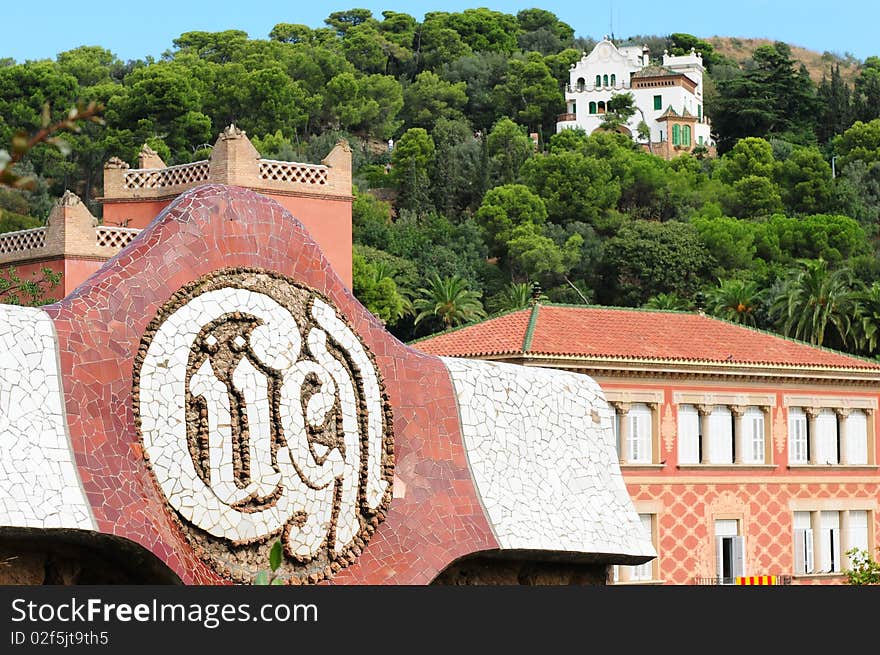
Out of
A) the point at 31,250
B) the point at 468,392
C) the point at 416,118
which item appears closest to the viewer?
the point at 468,392

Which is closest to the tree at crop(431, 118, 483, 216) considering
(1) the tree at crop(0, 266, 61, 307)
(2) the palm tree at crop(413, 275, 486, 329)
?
(2) the palm tree at crop(413, 275, 486, 329)

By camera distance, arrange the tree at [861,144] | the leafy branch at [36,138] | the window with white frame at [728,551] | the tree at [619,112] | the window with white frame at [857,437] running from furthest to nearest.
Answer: the tree at [619,112]
the tree at [861,144]
the window with white frame at [857,437]
the window with white frame at [728,551]
the leafy branch at [36,138]

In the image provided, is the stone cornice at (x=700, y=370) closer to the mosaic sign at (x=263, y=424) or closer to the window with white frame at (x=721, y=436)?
the window with white frame at (x=721, y=436)

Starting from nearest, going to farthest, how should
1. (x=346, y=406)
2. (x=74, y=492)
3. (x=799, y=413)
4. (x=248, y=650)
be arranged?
(x=248, y=650) → (x=74, y=492) → (x=346, y=406) → (x=799, y=413)

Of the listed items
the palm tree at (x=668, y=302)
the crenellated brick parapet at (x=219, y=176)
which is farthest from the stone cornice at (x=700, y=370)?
the palm tree at (x=668, y=302)

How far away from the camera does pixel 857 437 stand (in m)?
43.0

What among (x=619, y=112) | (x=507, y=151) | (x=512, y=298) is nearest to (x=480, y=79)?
(x=619, y=112)

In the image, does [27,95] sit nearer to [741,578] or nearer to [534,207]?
[534,207]

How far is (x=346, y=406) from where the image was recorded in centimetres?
1678

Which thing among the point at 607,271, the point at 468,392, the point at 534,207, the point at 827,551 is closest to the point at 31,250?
the point at 468,392

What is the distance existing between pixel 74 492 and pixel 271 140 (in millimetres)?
86667

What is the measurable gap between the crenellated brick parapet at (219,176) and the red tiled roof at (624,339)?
6.83 metres

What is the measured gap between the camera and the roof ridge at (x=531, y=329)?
122 feet

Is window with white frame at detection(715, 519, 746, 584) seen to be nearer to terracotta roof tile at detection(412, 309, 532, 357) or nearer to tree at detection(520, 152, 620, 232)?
terracotta roof tile at detection(412, 309, 532, 357)
